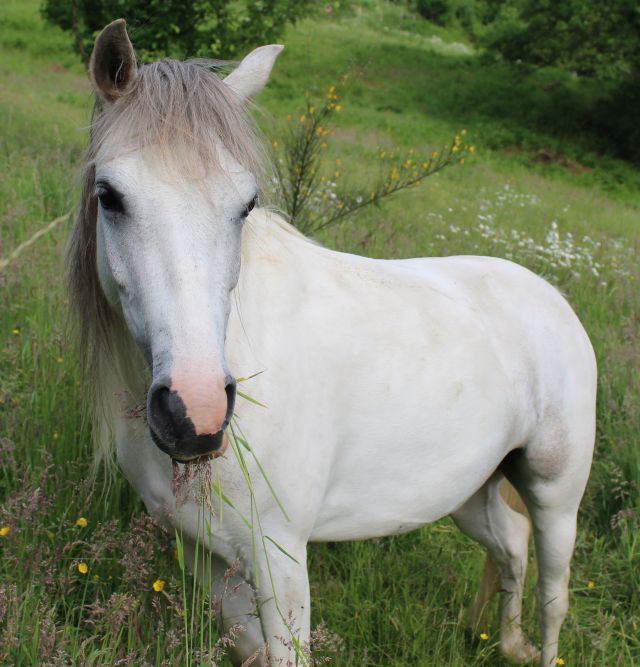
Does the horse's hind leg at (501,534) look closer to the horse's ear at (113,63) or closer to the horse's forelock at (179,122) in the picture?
the horse's forelock at (179,122)

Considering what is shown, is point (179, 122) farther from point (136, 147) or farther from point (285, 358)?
point (285, 358)

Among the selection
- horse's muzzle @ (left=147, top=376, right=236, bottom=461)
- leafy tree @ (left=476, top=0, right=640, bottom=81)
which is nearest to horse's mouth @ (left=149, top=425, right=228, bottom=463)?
horse's muzzle @ (left=147, top=376, right=236, bottom=461)

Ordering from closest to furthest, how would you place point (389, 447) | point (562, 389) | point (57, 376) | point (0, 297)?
point (389, 447)
point (562, 389)
point (57, 376)
point (0, 297)

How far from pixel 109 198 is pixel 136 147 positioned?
0.43 feet

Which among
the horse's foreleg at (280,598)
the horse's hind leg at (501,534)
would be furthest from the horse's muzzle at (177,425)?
the horse's hind leg at (501,534)

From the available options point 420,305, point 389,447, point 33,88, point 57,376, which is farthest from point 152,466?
point 33,88

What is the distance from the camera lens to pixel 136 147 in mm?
1649

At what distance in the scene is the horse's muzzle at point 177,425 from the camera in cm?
140

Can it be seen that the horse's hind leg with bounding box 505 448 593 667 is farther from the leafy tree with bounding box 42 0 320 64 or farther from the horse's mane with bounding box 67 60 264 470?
the leafy tree with bounding box 42 0 320 64

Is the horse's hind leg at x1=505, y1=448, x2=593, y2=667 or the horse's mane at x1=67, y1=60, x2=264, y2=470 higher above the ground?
the horse's mane at x1=67, y1=60, x2=264, y2=470

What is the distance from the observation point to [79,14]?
7.56 m

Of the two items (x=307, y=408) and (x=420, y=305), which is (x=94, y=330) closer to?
(x=307, y=408)

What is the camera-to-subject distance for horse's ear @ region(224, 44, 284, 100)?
1.98 m

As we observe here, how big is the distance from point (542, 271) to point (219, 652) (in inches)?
191
